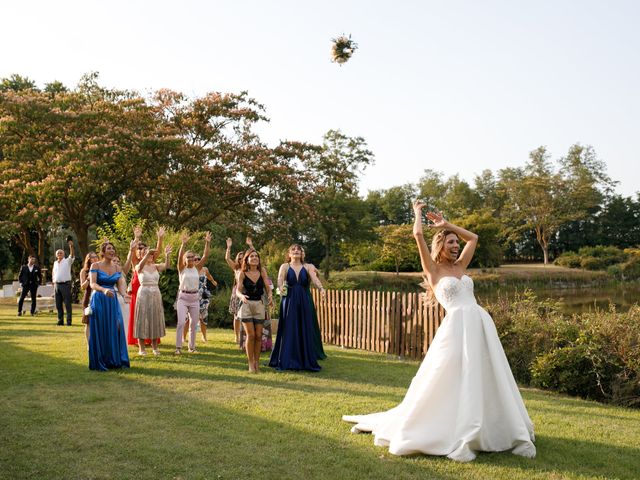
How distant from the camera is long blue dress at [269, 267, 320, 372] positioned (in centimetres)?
1028

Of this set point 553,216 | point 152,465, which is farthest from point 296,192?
point 553,216

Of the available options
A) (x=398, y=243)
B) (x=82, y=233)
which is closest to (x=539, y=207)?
(x=398, y=243)

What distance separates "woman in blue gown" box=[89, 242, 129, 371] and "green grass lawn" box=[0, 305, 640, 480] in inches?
14.1

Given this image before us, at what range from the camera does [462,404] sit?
18.3 ft

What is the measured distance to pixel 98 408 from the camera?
7.36 m

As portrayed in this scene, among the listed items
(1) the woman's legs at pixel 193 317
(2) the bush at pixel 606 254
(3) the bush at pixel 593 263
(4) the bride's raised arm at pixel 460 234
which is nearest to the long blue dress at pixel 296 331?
(1) the woman's legs at pixel 193 317

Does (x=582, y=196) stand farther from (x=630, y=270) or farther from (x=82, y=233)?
(x=82, y=233)

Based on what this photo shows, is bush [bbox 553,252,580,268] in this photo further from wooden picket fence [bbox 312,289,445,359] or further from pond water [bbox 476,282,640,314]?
wooden picket fence [bbox 312,289,445,359]

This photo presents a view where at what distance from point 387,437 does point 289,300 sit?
4958 mm

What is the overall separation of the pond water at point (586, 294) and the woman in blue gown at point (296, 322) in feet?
68.5

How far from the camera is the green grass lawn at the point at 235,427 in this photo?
5.21 meters

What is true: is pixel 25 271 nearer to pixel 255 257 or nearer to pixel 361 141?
pixel 255 257

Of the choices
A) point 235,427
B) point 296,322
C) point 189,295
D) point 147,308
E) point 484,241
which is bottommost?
point 235,427

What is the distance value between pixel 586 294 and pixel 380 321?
32925mm
